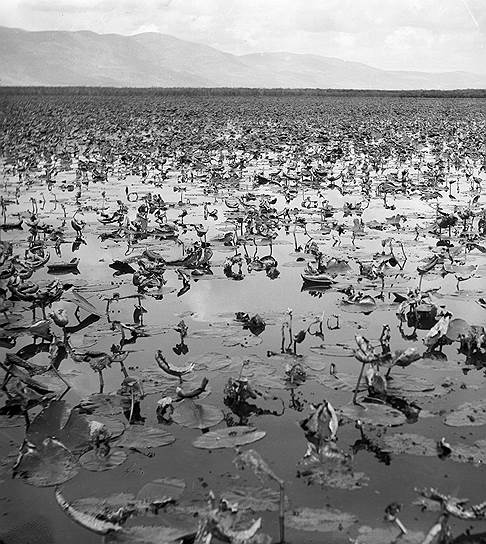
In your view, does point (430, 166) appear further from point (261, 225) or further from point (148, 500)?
point (148, 500)

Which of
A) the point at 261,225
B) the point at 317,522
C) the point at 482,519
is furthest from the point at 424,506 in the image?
the point at 261,225

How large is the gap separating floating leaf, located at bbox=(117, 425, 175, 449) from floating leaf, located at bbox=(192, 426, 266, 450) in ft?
0.43

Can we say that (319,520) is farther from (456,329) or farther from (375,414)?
(456,329)

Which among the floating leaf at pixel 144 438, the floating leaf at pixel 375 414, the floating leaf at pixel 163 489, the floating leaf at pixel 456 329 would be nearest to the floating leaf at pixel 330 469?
the floating leaf at pixel 375 414

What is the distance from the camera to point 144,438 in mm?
2818

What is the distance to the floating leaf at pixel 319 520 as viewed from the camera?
222 centimetres

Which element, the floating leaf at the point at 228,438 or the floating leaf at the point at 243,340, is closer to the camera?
the floating leaf at the point at 228,438

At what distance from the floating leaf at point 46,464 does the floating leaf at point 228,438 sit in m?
0.50

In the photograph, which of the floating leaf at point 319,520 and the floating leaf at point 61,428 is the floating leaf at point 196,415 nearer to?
the floating leaf at point 61,428

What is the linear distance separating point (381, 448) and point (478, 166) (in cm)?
1043

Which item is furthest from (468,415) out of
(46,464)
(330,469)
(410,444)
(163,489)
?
(46,464)

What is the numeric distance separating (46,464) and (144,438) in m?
0.40

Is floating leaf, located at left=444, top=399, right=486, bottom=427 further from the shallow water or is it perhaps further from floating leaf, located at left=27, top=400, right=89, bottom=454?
floating leaf, located at left=27, top=400, right=89, bottom=454

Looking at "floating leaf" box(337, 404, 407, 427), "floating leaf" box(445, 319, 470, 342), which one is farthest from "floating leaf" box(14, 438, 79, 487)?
"floating leaf" box(445, 319, 470, 342)
